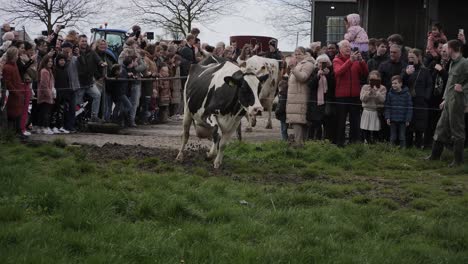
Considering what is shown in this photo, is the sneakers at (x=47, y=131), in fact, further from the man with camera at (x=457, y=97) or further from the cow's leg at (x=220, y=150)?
the man with camera at (x=457, y=97)

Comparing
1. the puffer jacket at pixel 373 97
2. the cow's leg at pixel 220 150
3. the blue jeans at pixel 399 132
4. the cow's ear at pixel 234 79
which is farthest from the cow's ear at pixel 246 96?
the blue jeans at pixel 399 132

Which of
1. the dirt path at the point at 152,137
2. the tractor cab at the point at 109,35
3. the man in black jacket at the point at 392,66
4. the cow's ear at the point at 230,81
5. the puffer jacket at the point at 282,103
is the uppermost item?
the tractor cab at the point at 109,35

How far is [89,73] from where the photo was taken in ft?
58.4

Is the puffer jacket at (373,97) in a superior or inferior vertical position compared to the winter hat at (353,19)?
inferior

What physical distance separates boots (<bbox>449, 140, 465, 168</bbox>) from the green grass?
81 centimetres

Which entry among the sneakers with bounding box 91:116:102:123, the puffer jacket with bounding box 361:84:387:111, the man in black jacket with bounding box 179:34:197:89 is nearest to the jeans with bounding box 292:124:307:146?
the puffer jacket with bounding box 361:84:387:111

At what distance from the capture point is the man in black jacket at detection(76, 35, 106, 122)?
699 inches

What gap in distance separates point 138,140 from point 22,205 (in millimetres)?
7804

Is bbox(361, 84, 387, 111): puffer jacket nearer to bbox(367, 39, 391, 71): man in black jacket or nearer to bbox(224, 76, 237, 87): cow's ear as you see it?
bbox(367, 39, 391, 71): man in black jacket

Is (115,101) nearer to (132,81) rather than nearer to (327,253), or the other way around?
(132,81)

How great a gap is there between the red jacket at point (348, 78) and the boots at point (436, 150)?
228 centimetres

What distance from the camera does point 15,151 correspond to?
1249 centimetres

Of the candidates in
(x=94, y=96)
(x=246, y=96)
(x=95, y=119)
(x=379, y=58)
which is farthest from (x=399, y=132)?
(x=94, y=96)

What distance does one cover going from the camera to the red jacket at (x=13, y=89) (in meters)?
15.0
